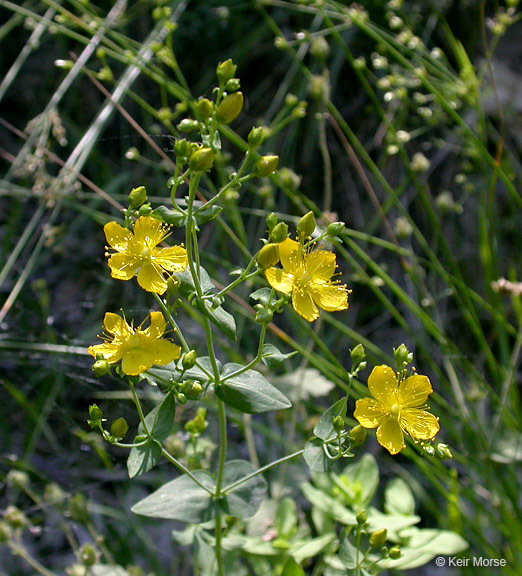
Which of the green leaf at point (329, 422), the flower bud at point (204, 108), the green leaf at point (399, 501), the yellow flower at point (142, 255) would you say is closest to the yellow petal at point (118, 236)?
the yellow flower at point (142, 255)

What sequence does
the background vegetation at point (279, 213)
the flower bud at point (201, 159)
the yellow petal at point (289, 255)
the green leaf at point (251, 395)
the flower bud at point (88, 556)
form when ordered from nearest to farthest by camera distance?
the flower bud at point (201, 159) < the green leaf at point (251, 395) < the yellow petal at point (289, 255) < the flower bud at point (88, 556) < the background vegetation at point (279, 213)

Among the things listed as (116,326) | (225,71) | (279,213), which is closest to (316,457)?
(116,326)

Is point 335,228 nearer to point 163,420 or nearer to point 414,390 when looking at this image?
point 414,390

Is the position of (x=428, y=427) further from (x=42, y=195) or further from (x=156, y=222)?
(x=42, y=195)

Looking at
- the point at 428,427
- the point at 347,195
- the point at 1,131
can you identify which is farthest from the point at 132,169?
the point at 428,427

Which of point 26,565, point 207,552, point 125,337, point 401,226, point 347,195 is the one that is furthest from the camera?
point 347,195

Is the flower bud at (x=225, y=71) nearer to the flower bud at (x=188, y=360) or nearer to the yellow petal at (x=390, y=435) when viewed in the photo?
the flower bud at (x=188, y=360)
